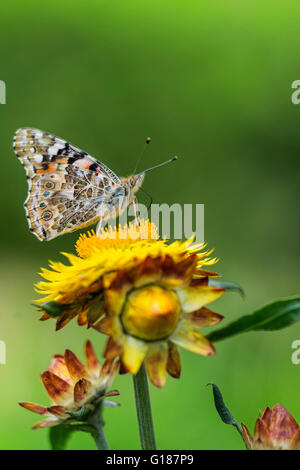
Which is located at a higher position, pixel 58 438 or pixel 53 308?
pixel 53 308

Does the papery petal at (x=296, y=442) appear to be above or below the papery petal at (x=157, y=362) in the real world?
below

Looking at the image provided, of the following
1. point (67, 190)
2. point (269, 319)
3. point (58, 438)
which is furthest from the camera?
point (67, 190)

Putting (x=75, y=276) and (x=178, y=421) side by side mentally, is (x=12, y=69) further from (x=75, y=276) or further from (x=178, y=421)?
(x=75, y=276)

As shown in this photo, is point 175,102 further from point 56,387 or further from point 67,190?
point 56,387

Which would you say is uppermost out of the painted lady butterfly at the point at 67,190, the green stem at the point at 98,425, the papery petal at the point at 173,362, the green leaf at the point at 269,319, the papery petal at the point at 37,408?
the painted lady butterfly at the point at 67,190

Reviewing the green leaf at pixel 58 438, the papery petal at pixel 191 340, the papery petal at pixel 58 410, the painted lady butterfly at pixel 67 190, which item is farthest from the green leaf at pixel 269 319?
the painted lady butterfly at pixel 67 190

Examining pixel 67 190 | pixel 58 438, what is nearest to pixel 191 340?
pixel 58 438

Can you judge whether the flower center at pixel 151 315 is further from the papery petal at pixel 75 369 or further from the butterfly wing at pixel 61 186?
the butterfly wing at pixel 61 186

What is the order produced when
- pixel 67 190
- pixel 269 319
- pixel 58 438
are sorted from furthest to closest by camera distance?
pixel 67 190, pixel 58 438, pixel 269 319
